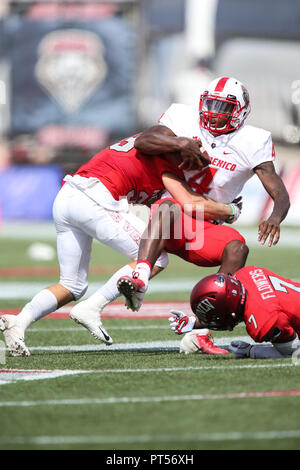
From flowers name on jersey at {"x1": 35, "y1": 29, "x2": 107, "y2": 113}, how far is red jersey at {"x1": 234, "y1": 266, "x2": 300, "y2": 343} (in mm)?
24511

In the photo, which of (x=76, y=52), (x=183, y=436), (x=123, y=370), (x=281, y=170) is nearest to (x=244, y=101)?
(x=123, y=370)

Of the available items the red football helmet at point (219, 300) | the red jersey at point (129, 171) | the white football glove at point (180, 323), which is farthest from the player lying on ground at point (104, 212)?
the red football helmet at point (219, 300)

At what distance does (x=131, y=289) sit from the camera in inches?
212

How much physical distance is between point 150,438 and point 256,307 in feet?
5.70

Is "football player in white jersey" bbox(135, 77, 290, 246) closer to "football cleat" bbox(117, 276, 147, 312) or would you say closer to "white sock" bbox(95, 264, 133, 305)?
"white sock" bbox(95, 264, 133, 305)

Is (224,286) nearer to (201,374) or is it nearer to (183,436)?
(201,374)

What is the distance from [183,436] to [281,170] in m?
16.7

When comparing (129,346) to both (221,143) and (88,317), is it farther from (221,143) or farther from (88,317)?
(221,143)

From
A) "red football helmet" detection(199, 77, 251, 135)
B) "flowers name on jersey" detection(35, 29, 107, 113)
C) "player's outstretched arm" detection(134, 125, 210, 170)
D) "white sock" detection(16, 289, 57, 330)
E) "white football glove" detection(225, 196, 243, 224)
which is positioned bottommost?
"flowers name on jersey" detection(35, 29, 107, 113)

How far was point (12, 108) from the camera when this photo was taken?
2969 centimetres

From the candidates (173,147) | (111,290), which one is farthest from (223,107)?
(111,290)

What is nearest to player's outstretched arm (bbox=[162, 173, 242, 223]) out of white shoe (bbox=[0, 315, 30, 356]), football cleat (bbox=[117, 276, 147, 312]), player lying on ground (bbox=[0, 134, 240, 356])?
player lying on ground (bbox=[0, 134, 240, 356])

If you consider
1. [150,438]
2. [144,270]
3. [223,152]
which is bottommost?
[144,270]

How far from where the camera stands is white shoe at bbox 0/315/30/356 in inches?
226
